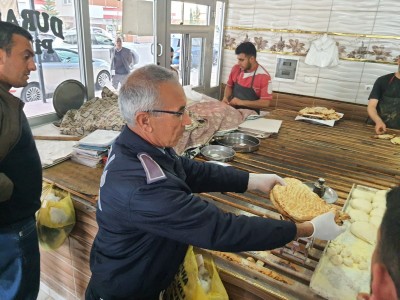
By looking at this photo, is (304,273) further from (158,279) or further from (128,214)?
(128,214)

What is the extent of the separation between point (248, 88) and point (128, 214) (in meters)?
3.32

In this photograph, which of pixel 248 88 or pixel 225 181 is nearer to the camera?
pixel 225 181

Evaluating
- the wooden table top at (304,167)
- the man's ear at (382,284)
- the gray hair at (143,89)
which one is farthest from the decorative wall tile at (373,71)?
A: the man's ear at (382,284)

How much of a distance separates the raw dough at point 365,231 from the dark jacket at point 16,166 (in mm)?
1857

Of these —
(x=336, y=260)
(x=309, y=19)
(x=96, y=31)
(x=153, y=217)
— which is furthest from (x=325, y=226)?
(x=309, y=19)

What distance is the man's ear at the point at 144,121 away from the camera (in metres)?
1.21

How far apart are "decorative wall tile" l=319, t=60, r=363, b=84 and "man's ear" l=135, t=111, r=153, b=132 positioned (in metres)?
5.06

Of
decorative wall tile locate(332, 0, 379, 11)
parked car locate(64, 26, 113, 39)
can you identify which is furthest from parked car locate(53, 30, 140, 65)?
decorative wall tile locate(332, 0, 379, 11)

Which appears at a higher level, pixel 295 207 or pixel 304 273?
pixel 295 207

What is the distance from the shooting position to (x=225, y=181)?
169cm

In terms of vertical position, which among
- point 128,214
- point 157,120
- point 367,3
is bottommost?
point 128,214

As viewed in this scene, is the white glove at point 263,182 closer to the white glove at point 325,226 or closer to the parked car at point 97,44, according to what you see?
the white glove at point 325,226

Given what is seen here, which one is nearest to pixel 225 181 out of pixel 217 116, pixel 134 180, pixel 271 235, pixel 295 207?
pixel 295 207

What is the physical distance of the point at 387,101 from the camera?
3.65m
